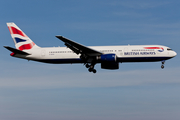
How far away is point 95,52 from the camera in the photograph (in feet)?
147

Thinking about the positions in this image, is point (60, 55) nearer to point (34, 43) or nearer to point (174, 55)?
point (34, 43)

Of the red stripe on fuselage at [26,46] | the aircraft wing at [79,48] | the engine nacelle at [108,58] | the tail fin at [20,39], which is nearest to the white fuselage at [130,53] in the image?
the engine nacelle at [108,58]

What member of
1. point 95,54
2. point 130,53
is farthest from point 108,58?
point 130,53

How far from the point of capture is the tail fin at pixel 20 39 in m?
50.7

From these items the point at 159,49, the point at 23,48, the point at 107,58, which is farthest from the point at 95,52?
the point at 23,48

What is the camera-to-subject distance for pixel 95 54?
4522 cm

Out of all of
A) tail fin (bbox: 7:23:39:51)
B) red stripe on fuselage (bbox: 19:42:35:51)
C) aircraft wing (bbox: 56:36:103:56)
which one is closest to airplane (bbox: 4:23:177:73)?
aircraft wing (bbox: 56:36:103:56)

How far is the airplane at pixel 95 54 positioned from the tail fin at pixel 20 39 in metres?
1.47

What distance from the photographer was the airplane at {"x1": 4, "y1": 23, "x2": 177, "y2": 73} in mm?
44562

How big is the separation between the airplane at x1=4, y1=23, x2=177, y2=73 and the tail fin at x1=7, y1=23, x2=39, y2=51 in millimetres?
1468

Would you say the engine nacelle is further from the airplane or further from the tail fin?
the tail fin

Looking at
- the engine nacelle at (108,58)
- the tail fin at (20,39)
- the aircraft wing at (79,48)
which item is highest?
the tail fin at (20,39)

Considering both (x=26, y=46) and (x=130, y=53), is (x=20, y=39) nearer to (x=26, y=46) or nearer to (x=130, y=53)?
(x=26, y=46)

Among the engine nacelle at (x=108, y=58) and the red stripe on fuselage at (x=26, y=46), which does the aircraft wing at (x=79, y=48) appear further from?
the red stripe on fuselage at (x=26, y=46)
